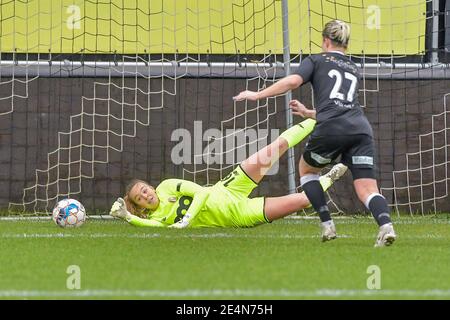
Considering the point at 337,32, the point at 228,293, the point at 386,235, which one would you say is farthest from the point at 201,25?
the point at 228,293

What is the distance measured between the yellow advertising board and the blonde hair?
4.73m

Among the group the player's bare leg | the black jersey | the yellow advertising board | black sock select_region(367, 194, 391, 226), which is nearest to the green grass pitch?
black sock select_region(367, 194, 391, 226)

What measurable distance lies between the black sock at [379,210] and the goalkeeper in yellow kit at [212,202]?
1.60 m

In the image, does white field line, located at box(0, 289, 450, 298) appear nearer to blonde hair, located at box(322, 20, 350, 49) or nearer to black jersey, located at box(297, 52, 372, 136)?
black jersey, located at box(297, 52, 372, 136)

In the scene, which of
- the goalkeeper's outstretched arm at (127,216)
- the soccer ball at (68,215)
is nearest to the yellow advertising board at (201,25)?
the soccer ball at (68,215)

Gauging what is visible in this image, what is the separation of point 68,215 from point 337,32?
3.33 meters

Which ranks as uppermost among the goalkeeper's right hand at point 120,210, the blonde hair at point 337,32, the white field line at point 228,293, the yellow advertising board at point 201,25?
the yellow advertising board at point 201,25

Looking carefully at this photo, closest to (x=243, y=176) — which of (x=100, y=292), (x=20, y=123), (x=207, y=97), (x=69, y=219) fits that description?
(x=69, y=219)

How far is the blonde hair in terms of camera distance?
8781 millimetres

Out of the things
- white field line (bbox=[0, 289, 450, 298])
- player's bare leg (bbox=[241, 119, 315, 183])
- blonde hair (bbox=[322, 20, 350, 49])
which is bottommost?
white field line (bbox=[0, 289, 450, 298])

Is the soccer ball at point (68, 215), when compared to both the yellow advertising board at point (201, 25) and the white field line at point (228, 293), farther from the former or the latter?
the white field line at point (228, 293)

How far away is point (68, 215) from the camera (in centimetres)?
1043

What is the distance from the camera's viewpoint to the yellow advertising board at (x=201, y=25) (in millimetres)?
13617

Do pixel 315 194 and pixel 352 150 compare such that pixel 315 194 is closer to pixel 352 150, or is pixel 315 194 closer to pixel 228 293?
pixel 352 150
